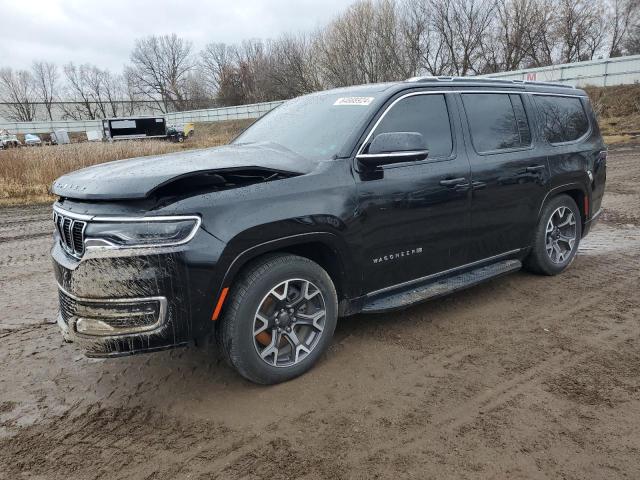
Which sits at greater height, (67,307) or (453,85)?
(453,85)

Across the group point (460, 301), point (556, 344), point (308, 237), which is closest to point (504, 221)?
point (460, 301)

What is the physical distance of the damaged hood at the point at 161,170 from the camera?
106 inches

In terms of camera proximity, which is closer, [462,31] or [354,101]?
[354,101]

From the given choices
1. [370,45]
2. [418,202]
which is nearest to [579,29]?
[370,45]

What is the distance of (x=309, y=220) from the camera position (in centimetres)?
312

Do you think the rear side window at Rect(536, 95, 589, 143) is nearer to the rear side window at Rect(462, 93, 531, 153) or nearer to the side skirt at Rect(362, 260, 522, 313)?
the rear side window at Rect(462, 93, 531, 153)

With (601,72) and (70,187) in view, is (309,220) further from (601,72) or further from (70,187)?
(601,72)

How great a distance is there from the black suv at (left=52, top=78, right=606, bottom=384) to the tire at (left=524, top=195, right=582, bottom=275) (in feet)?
0.11

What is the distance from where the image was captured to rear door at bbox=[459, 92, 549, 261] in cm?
413

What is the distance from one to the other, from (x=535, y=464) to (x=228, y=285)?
192cm

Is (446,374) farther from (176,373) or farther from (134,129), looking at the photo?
(134,129)

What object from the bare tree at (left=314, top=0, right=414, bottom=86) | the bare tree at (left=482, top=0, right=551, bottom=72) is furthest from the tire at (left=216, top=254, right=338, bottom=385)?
the bare tree at (left=482, top=0, right=551, bottom=72)

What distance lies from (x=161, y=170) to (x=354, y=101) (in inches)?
67.2

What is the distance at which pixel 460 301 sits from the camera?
4.55 meters
